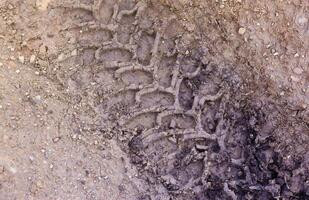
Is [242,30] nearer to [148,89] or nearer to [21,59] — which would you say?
[148,89]

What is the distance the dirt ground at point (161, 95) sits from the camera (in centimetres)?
286

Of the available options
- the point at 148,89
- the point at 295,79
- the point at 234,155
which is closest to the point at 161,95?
the point at 148,89

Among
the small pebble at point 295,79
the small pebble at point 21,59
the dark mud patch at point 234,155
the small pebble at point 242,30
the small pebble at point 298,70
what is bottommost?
the dark mud patch at point 234,155

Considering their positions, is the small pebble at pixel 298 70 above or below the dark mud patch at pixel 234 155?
above

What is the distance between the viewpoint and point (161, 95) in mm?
3000

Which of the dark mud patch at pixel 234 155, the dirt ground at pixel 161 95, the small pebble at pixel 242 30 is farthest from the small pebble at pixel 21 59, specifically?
the small pebble at pixel 242 30

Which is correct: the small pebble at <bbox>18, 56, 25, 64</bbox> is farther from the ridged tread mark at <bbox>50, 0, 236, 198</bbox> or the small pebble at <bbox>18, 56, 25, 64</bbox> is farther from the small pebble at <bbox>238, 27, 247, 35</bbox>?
the small pebble at <bbox>238, 27, 247, 35</bbox>

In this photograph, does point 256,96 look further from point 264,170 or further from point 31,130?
point 31,130

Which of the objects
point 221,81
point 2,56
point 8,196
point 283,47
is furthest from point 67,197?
point 283,47

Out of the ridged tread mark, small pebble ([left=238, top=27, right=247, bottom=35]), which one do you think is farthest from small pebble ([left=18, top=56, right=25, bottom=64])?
small pebble ([left=238, top=27, right=247, bottom=35])

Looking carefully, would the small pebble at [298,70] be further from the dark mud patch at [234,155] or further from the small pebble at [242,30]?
the small pebble at [242,30]

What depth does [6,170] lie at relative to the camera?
2.72 meters

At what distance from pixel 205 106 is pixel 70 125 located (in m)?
0.59

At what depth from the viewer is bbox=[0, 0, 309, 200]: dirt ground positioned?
9.39 ft
